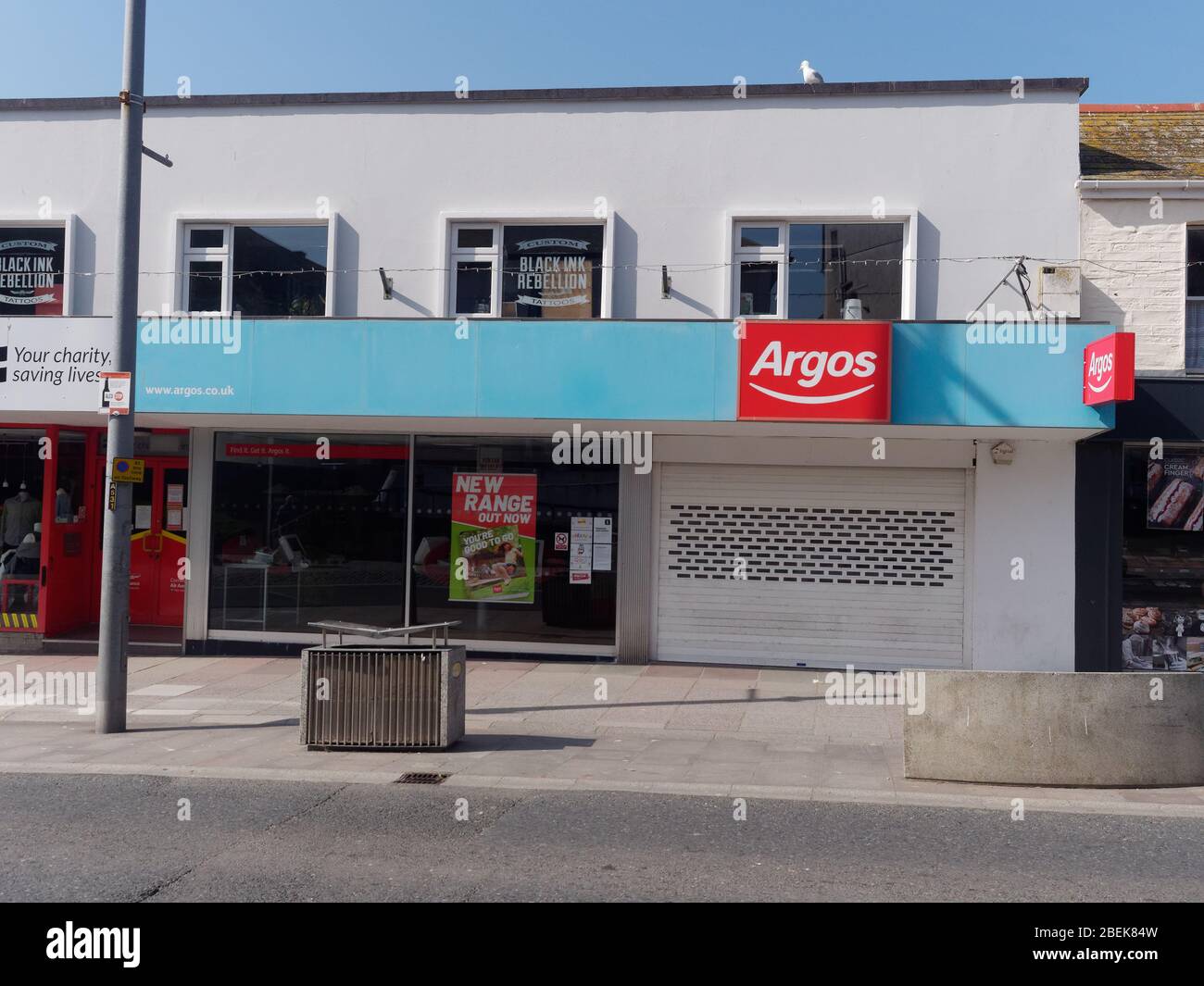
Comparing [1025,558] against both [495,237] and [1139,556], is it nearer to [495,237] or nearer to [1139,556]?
[1139,556]

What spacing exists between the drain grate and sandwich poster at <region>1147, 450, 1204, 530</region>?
28.9 ft

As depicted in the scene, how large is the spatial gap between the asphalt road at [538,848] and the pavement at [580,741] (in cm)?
34

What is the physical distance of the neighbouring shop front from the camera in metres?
12.3

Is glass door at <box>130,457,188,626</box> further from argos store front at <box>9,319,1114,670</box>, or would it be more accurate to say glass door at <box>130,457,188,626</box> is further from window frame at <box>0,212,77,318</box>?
window frame at <box>0,212,77,318</box>

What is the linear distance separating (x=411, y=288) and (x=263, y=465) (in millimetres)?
2993

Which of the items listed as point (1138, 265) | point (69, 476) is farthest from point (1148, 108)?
point (69, 476)

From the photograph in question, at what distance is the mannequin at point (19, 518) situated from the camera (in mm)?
14031

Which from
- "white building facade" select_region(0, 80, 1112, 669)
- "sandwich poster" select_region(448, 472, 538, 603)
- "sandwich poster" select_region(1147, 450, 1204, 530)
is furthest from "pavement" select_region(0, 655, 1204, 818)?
"sandwich poster" select_region(1147, 450, 1204, 530)

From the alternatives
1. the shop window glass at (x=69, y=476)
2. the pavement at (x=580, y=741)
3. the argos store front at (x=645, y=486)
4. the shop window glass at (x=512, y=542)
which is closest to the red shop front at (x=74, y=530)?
the shop window glass at (x=69, y=476)

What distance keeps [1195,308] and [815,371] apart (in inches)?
182

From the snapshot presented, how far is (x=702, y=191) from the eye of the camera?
1291 centimetres

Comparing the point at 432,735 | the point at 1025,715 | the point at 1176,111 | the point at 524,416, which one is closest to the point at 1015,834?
the point at 1025,715

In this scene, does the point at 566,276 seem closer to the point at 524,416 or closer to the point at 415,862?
the point at 524,416

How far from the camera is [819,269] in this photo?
12.8 meters
